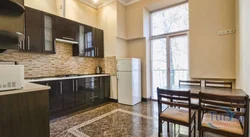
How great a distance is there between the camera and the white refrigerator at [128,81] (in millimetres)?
3893

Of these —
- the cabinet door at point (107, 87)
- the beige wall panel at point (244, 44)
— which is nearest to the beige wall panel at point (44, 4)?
the cabinet door at point (107, 87)

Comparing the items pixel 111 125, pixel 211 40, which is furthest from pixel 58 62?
pixel 211 40

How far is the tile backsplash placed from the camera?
293 centimetres

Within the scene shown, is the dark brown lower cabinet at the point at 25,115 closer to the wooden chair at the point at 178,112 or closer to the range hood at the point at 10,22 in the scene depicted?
the range hood at the point at 10,22

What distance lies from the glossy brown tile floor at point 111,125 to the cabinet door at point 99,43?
1.98m

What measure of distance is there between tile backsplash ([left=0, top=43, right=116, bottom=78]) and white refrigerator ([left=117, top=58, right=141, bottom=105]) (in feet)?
1.24

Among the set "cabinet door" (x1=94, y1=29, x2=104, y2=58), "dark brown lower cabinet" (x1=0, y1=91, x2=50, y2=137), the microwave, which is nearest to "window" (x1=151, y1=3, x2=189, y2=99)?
"cabinet door" (x1=94, y1=29, x2=104, y2=58)

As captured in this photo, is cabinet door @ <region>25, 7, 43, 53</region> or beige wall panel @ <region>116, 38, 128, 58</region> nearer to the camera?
cabinet door @ <region>25, 7, 43, 53</region>

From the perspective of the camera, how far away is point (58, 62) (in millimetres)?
3580

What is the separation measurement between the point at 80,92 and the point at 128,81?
1417mm

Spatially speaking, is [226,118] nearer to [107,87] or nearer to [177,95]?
[177,95]

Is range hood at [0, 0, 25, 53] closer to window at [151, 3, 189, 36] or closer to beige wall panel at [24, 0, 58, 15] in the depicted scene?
beige wall panel at [24, 0, 58, 15]

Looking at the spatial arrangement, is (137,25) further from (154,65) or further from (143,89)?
(143,89)

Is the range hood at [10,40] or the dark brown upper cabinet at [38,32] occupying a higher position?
the dark brown upper cabinet at [38,32]
